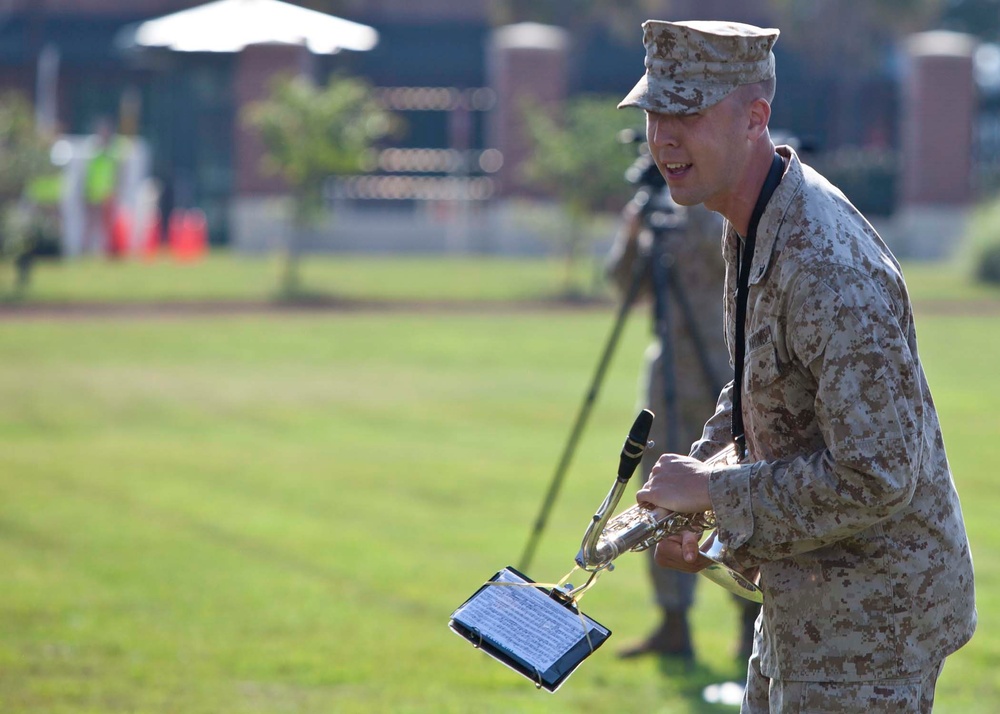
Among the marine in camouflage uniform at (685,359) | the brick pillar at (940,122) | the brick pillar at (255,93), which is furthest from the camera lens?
the brick pillar at (940,122)

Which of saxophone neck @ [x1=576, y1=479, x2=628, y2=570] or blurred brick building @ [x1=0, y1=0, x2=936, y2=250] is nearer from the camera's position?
saxophone neck @ [x1=576, y1=479, x2=628, y2=570]

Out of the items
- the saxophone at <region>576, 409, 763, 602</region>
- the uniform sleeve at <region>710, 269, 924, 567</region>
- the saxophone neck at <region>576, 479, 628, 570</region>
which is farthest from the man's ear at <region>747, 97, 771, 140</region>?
the saxophone neck at <region>576, 479, 628, 570</region>

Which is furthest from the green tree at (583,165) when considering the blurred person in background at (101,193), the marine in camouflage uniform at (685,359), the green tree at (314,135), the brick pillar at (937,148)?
the marine in camouflage uniform at (685,359)

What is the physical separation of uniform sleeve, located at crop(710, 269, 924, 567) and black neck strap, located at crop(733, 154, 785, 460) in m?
0.17

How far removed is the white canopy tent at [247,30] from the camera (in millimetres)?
35594

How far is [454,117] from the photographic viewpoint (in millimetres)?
43125

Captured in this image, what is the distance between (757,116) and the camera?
270 cm

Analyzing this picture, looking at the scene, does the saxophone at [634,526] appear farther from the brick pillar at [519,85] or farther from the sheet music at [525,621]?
the brick pillar at [519,85]

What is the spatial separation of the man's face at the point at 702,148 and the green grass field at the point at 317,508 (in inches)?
134

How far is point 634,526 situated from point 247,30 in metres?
34.6

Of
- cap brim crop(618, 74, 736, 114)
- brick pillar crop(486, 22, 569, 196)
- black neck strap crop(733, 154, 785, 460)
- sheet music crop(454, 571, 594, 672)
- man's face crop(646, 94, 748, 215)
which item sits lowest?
sheet music crop(454, 571, 594, 672)

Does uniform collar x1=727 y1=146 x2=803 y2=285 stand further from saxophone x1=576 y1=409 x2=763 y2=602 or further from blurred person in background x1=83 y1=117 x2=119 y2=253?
blurred person in background x1=83 y1=117 x2=119 y2=253

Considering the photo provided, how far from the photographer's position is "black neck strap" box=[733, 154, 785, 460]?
8.99 ft

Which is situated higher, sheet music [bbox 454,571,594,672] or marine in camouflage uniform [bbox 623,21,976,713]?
marine in camouflage uniform [bbox 623,21,976,713]
